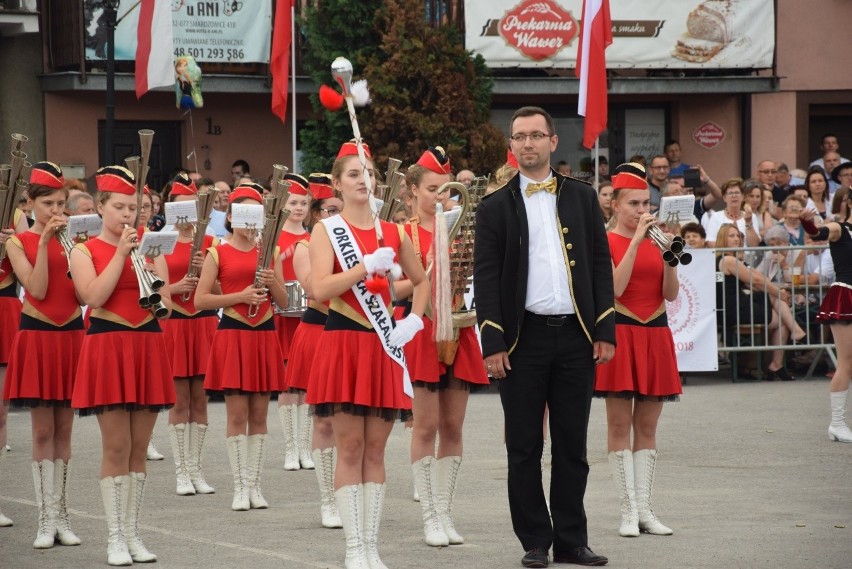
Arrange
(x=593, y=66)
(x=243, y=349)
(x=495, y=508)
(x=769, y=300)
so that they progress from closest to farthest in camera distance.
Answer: (x=495, y=508) → (x=243, y=349) → (x=769, y=300) → (x=593, y=66)

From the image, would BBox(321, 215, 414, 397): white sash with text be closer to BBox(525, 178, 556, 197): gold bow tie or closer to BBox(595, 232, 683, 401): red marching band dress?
BBox(525, 178, 556, 197): gold bow tie

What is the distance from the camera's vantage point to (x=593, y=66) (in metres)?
16.6

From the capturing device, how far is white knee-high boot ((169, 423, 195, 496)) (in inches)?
378

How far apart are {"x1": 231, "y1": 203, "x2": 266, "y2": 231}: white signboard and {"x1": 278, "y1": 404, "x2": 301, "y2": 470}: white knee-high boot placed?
1.89 meters

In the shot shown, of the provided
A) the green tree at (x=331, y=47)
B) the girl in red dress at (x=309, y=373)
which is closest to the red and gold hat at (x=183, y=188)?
the girl in red dress at (x=309, y=373)

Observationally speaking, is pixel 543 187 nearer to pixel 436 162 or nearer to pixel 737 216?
pixel 436 162

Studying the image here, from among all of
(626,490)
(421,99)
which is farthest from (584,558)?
(421,99)

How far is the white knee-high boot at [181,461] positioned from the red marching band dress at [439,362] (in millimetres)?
2558

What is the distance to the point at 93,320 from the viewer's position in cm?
743

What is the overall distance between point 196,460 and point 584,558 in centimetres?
361

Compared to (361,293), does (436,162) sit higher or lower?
higher

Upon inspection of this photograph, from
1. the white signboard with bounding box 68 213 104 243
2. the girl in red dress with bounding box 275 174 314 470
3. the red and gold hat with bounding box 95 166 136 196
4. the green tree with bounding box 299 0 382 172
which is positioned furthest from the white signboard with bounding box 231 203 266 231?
the green tree with bounding box 299 0 382 172

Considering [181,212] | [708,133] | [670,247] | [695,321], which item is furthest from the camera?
[708,133]

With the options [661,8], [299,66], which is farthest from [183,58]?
[661,8]
